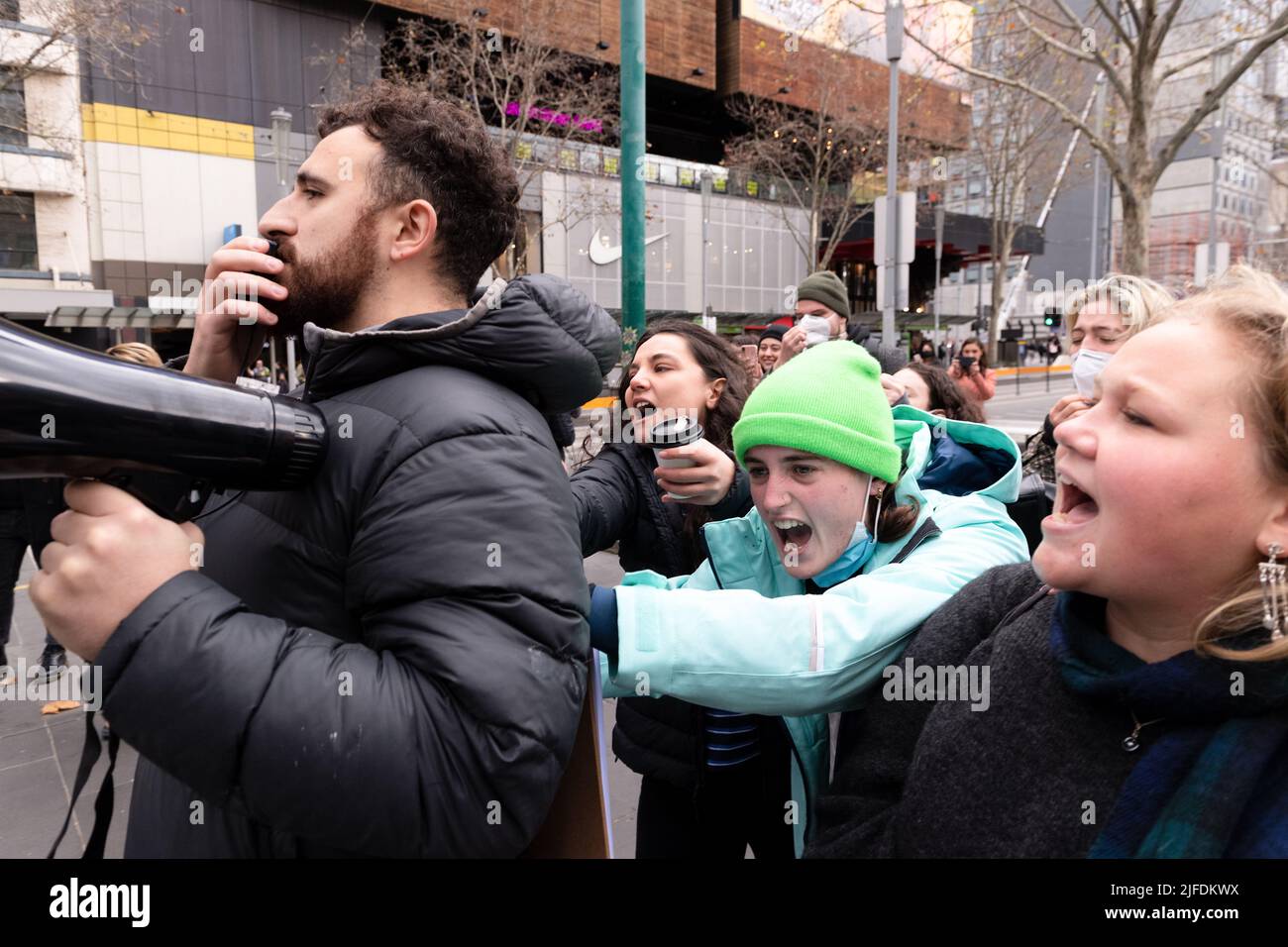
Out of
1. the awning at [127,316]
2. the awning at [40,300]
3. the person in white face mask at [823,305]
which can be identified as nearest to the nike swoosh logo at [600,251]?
the awning at [127,316]

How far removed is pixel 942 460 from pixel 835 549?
3.19 feet

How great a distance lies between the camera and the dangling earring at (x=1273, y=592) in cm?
94

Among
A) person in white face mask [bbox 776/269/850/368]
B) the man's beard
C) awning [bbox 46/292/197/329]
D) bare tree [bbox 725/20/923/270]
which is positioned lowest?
the man's beard

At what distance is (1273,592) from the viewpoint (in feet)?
3.13

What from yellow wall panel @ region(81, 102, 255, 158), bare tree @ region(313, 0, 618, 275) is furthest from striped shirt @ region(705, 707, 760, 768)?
yellow wall panel @ region(81, 102, 255, 158)

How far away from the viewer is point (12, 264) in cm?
1973

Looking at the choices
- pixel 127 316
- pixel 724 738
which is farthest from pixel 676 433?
pixel 127 316

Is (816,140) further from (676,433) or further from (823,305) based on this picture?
(676,433)

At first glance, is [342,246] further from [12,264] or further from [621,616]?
[12,264]

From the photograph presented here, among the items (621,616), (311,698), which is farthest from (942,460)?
(311,698)

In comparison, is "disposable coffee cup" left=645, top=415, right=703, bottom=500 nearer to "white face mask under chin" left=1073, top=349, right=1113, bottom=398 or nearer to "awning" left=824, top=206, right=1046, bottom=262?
"white face mask under chin" left=1073, top=349, right=1113, bottom=398

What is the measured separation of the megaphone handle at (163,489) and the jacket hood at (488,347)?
253 millimetres

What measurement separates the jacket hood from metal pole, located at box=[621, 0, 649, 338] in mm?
5718

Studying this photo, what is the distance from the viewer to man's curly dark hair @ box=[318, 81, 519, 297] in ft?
4.35
